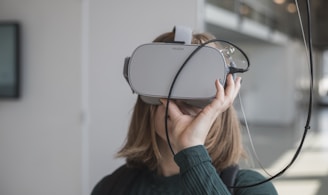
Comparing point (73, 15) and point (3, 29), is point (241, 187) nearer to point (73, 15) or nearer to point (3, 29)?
point (73, 15)

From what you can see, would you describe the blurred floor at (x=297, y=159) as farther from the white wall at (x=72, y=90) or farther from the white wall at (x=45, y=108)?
the white wall at (x=45, y=108)

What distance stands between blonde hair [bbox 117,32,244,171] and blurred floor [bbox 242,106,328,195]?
117 mm

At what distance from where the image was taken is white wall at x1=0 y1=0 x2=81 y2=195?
2.23 meters

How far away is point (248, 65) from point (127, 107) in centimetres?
138

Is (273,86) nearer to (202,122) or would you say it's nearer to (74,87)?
(74,87)

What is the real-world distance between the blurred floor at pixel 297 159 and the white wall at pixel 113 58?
0.73 metres

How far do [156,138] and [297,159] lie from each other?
1.48 ft

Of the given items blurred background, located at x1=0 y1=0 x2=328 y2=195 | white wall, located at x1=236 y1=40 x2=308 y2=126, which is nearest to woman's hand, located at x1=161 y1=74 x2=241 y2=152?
blurred background, located at x1=0 y1=0 x2=328 y2=195

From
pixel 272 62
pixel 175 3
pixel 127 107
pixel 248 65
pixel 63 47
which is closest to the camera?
pixel 248 65

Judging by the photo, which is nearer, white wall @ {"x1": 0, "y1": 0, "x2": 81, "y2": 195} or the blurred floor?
the blurred floor

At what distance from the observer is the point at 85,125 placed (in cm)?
220

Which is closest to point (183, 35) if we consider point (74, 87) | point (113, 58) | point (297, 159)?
point (297, 159)

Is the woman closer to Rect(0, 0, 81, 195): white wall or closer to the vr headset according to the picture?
the vr headset

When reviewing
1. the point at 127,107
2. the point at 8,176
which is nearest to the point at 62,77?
the point at 127,107
